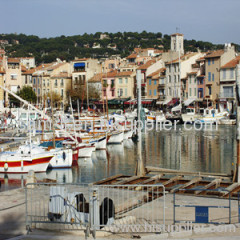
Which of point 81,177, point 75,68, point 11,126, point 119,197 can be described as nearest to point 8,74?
point 75,68

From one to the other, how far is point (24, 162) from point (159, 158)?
39.8 feet

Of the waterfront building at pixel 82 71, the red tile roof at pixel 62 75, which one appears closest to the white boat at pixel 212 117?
the waterfront building at pixel 82 71

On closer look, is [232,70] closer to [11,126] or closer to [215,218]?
[11,126]

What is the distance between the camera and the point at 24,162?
3023cm

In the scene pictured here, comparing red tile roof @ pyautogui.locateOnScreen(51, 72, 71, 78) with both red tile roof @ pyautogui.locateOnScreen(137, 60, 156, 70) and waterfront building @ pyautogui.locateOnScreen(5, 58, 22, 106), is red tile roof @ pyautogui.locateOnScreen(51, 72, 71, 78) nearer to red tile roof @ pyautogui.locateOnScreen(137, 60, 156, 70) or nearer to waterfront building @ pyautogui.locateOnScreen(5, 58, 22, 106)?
waterfront building @ pyautogui.locateOnScreen(5, 58, 22, 106)

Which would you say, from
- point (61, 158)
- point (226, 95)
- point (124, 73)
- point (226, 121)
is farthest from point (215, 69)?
point (61, 158)

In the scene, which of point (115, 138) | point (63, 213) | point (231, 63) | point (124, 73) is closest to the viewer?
point (63, 213)

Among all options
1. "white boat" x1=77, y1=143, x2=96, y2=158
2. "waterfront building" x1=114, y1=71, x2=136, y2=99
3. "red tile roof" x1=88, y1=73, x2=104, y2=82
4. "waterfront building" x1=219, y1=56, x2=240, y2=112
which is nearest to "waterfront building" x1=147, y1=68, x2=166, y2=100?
"waterfront building" x1=114, y1=71, x2=136, y2=99

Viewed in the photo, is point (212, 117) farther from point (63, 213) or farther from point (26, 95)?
point (63, 213)

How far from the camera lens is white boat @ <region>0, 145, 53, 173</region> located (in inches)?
1187

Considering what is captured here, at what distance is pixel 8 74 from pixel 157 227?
277 ft

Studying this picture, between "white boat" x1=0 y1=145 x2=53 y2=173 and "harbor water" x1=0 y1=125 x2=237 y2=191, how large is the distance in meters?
0.45

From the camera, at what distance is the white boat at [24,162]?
30141 mm

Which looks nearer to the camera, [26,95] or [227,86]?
[227,86]
